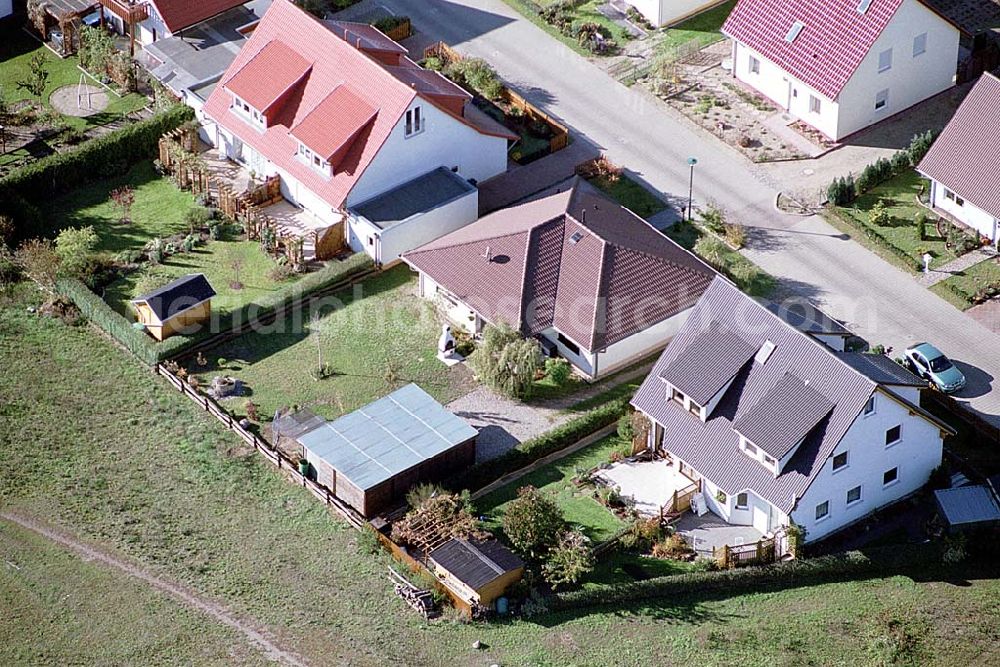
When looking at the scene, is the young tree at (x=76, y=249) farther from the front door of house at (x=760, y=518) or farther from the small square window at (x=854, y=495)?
the small square window at (x=854, y=495)

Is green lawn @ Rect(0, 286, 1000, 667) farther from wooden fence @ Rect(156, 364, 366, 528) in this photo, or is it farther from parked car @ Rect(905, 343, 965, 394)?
parked car @ Rect(905, 343, 965, 394)

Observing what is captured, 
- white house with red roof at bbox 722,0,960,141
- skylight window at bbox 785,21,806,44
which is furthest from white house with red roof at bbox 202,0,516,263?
skylight window at bbox 785,21,806,44

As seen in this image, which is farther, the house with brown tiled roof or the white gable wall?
the white gable wall

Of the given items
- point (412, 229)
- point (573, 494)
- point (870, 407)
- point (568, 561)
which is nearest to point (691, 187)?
point (412, 229)

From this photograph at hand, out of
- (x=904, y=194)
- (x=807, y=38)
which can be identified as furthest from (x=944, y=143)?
(x=807, y=38)

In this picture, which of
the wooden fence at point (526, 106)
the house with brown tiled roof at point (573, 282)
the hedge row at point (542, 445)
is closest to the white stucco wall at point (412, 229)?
the house with brown tiled roof at point (573, 282)

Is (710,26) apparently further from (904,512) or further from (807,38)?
(904,512)

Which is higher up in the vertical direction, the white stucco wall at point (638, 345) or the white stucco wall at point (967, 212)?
the white stucco wall at point (967, 212)
